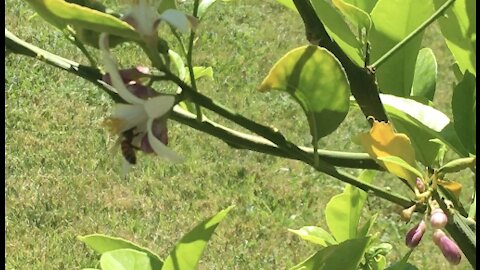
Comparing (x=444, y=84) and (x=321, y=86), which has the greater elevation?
(x=321, y=86)

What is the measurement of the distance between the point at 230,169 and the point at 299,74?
2354 millimetres

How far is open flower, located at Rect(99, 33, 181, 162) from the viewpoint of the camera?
38 centimetres

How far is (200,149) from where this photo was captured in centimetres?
286

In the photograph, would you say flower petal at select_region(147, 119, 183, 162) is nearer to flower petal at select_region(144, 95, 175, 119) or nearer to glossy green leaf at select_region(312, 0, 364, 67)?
flower petal at select_region(144, 95, 175, 119)

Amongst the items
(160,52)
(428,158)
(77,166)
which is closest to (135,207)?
(77,166)

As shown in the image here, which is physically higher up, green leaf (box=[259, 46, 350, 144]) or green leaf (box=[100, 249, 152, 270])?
green leaf (box=[259, 46, 350, 144])

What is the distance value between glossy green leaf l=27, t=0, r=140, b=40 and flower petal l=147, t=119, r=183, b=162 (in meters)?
0.05

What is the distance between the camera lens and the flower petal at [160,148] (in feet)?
1.29

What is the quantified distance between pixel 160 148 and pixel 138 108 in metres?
0.02

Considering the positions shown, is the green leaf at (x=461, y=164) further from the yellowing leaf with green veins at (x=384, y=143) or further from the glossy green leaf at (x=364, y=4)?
the glossy green leaf at (x=364, y=4)

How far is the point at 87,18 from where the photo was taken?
0.38 meters

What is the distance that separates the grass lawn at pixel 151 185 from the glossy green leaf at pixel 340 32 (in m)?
1.65

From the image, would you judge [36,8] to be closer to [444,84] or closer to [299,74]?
[299,74]

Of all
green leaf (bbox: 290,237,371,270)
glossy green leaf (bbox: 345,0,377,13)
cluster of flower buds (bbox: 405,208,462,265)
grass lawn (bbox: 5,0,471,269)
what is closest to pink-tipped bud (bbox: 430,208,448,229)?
cluster of flower buds (bbox: 405,208,462,265)
